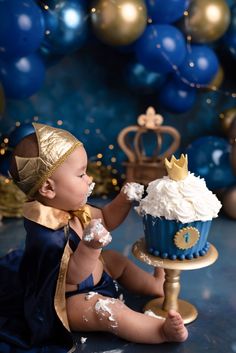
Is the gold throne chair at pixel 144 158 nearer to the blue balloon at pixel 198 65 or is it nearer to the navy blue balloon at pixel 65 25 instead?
the blue balloon at pixel 198 65

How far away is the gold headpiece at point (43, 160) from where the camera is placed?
1523mm

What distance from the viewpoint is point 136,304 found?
5.96 ft

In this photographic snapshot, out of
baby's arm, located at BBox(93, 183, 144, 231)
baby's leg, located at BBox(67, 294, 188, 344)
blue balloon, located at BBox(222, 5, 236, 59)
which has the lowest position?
baby's leg, located at BBox(67, 294, 188, 344)

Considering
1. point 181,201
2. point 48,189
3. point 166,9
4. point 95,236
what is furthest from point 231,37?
point 95,236

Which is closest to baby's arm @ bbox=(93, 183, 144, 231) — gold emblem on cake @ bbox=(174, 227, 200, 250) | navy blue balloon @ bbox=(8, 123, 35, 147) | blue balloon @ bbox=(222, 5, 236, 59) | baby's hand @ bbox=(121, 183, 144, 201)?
baby's hand @ bbox=(121, 183, 144, 201)

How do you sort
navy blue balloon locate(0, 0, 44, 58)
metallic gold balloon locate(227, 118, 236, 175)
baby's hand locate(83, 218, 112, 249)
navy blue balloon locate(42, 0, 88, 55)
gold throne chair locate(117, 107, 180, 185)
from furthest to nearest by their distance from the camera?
gold throne chair locate(117, 107, 180, 185) < navy blue balloon locate(42, 0, 88, 55) < metallic gold balloon locate(227, 118, 236, 175) < navy blue balloon locate(0, 0, 44, 58) < baby's hand locate(83, 218, 112, 249)

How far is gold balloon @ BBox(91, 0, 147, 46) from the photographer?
273 cm

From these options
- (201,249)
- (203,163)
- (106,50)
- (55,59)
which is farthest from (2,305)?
(106,50)

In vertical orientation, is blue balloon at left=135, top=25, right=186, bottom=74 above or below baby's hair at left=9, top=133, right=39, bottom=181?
above

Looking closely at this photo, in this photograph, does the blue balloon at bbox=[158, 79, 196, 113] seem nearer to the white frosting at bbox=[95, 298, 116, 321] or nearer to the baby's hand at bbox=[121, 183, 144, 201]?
the baby's hand at bbox=[121, 183, 144, 201]

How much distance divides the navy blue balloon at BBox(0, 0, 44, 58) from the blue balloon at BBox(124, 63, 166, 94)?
0.71m

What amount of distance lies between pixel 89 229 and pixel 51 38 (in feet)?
5.47

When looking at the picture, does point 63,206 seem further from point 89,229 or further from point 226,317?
point 226,317

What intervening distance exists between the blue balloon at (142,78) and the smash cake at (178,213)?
1574 millimetres
